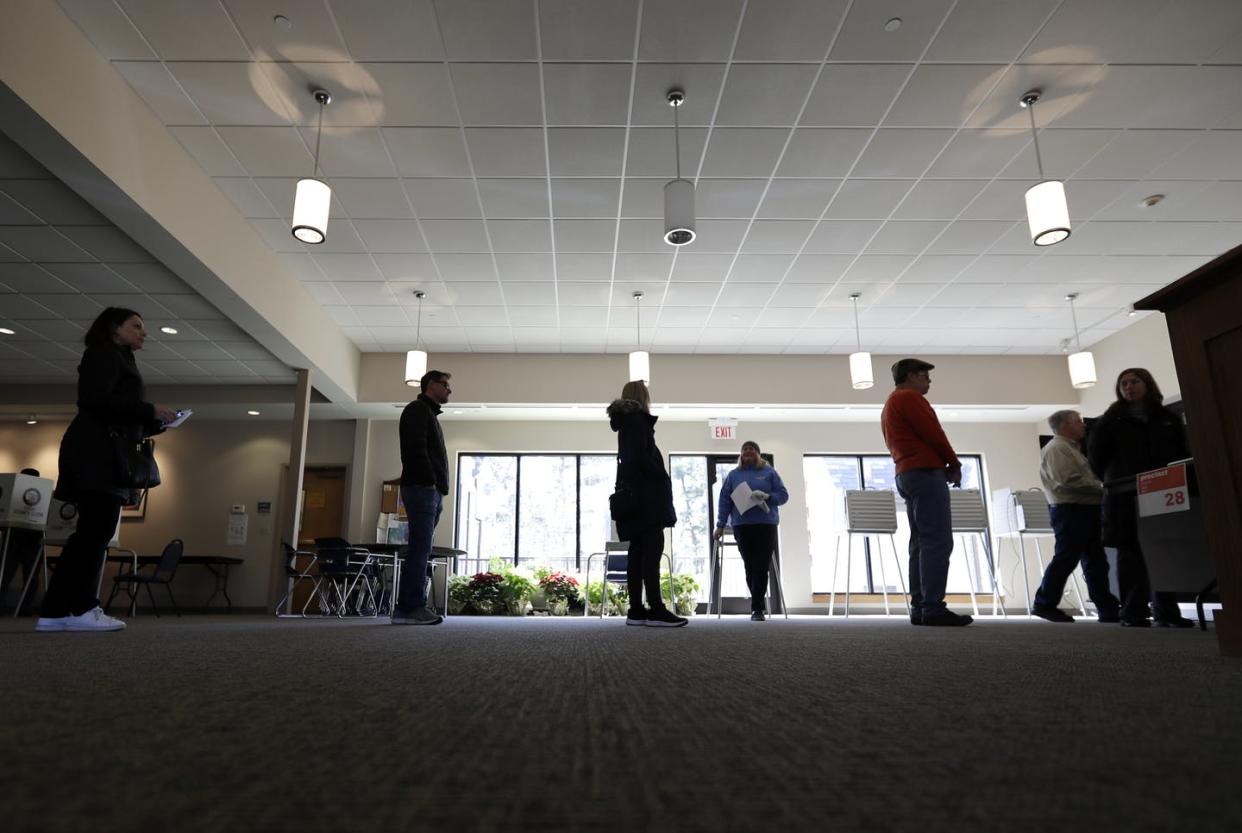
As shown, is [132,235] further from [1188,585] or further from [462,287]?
[1188,585]

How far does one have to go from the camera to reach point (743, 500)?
193 inches

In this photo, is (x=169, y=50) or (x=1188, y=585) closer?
(x=1188, y=585)

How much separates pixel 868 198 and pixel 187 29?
4.15 meters

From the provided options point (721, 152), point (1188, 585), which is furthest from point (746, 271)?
point (1188, 585)

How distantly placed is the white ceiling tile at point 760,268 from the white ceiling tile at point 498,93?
7.89ft

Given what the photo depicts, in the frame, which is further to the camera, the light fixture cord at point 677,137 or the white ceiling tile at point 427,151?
the white ceiling tile at point 427,151

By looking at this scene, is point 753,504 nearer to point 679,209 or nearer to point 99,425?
point 679,209

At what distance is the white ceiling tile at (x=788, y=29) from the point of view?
341cm

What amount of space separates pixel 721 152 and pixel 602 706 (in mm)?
4181

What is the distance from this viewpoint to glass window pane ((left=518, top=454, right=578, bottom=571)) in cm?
882

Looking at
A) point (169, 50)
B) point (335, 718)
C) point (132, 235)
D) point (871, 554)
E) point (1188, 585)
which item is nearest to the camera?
point (335, 718)

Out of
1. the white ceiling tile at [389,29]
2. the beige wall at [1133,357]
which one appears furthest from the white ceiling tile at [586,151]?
the beige wall at [1133,357]

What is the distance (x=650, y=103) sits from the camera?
4.06 meters

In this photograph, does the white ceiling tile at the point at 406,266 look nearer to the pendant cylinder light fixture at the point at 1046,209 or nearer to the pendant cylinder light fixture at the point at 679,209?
the pendant cylinder light fixture at the point at 679,209
